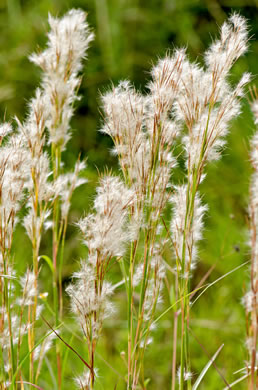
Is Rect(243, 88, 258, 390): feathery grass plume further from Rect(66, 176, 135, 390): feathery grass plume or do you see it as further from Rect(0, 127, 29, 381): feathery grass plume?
Rect(0, 127, 29, 381): feathery grass plume

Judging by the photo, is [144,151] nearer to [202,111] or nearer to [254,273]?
[202,111]

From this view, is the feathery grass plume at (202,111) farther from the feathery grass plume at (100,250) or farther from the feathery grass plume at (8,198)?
the feathery grass plume at (8,198)

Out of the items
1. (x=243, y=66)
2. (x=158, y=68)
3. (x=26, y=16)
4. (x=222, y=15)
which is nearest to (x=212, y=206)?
(x=243, y=66)

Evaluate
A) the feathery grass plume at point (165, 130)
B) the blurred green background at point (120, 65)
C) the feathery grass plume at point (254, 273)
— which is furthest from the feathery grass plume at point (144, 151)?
the blurred green background at point (120, 65)

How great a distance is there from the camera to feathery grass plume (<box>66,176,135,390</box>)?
2.06ft

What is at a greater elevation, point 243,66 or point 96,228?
point 243,66

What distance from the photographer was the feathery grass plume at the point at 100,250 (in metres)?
0.63

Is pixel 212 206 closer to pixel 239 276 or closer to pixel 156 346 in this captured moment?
pixel 239 276

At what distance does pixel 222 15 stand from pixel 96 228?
7.09 ft

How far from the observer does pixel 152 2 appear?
8.50 ft

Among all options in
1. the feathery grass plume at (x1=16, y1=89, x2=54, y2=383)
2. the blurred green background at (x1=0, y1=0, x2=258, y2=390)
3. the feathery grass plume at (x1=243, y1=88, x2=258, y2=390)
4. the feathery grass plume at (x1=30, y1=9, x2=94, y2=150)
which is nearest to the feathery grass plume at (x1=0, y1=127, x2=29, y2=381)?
the feathery grass plume at (x1=16, y1=89, x2=54, y2=383)

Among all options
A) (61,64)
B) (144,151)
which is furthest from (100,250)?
(61,64)

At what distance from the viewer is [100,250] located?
2.07 ft

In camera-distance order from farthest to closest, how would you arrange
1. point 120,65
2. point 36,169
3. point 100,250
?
point 120,65 < point 36,169 < point 100,250
